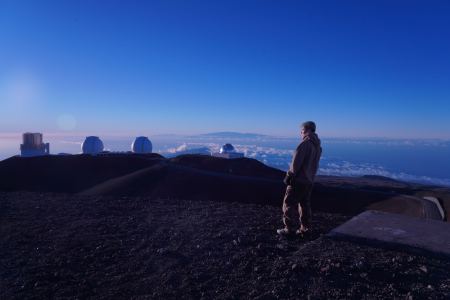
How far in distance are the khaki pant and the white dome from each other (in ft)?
91.3

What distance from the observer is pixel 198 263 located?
4613 millimetres

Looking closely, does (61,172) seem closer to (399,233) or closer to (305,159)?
(305,159)

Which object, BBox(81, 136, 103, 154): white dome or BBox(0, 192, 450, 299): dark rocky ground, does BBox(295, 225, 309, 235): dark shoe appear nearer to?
BBox(0, 192, 450, 299): dark rocky ground

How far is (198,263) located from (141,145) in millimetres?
29175

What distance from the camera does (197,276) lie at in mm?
4219

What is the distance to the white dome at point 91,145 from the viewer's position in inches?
1229

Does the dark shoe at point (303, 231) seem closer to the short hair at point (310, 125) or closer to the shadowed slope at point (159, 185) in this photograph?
the short hair at point (310, 125)

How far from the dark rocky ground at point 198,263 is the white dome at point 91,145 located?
24971 millimetres

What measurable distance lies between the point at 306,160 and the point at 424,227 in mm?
1993

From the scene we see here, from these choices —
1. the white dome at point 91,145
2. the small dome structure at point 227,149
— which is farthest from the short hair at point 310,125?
the small dome structure at point 227,149

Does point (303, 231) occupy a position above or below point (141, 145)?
below

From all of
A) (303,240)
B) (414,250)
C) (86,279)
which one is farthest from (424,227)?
(86,279)

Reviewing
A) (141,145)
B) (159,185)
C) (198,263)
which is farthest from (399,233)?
(141,145)

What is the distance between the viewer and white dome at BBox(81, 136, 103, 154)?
31219 mm
